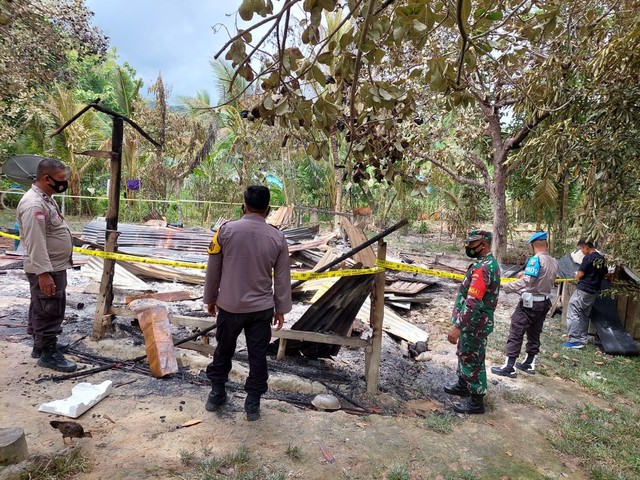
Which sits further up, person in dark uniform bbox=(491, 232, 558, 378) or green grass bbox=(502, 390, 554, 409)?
person in dark uniform bbox=(491, 232, 558, 378)

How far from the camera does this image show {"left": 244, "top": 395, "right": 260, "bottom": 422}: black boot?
320 cm

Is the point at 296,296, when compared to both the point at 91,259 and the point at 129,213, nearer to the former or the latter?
the point at 91,259

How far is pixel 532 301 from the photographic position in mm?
4969

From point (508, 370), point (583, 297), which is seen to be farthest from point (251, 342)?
point (583, 297)

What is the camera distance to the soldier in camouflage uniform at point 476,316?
3.83 meters

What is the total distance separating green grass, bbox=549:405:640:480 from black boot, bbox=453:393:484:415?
622 millimetres

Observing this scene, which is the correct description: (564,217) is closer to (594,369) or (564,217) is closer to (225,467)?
(594,369)

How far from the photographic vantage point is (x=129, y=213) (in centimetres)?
1566

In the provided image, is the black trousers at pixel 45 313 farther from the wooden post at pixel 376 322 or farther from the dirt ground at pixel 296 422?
the wooden post at pixel 376 322

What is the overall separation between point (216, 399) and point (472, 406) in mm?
2411

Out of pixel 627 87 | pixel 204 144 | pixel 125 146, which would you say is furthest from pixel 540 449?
pixel 125 146

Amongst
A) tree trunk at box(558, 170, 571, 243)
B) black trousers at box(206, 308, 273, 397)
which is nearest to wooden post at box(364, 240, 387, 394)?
black trousers at box(206, 308, 273, 397)

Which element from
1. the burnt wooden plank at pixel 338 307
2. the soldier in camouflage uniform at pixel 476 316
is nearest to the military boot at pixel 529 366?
the soldier in camouflage uniform at pixel 476 316

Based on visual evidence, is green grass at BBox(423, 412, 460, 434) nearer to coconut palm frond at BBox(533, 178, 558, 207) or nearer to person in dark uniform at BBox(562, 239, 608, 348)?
person in dark uniform at BBox(562, 239, 608, 348)
